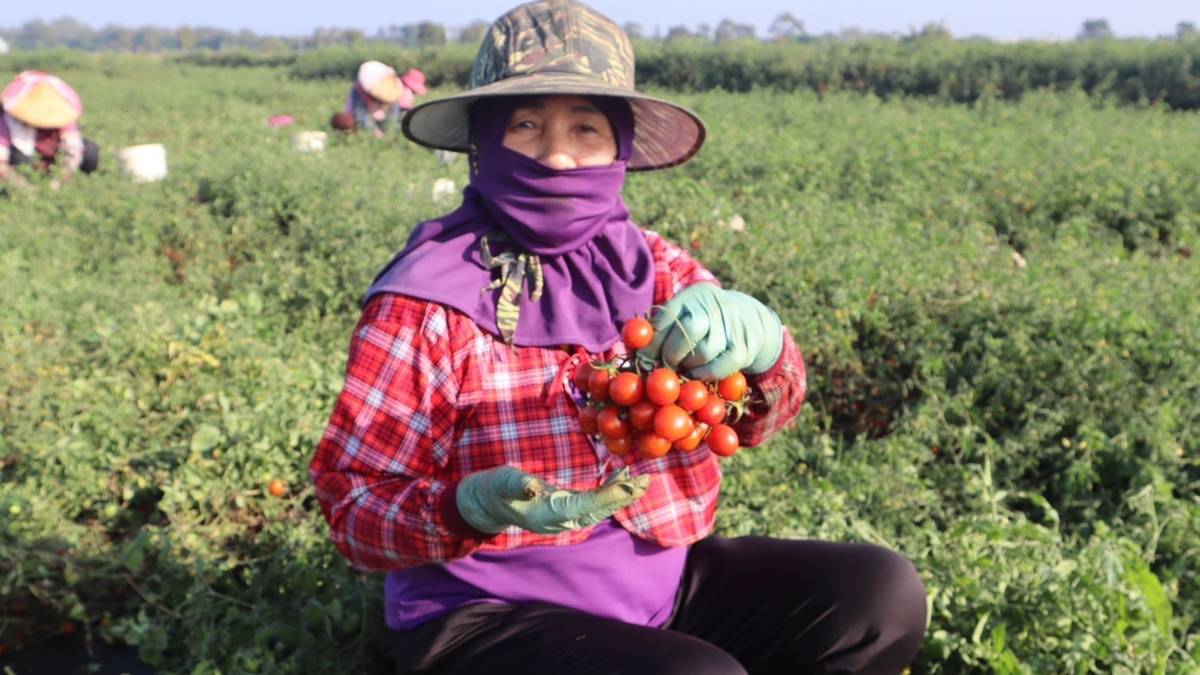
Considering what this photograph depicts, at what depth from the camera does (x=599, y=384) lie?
1.54m

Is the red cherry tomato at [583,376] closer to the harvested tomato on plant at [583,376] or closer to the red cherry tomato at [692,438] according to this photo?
the harvested tomato on plant at [583,376]

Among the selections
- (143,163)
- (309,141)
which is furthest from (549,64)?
(309,141)

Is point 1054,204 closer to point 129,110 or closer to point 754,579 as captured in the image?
point 754,579

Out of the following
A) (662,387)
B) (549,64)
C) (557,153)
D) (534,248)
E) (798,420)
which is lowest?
(798,420)

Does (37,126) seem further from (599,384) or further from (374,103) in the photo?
(599,384)

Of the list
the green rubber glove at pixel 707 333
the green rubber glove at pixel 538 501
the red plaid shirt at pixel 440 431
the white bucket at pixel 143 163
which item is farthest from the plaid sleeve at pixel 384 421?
the white bucket at pixel 143 163

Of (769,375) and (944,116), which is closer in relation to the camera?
(769,375)

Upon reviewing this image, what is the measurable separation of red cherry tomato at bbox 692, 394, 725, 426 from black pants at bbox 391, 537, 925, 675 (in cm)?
35

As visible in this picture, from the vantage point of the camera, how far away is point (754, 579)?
1.88 metres

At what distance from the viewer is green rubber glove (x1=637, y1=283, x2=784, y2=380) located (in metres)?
1.50

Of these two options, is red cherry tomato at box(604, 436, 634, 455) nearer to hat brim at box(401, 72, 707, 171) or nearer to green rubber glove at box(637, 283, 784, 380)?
green rubber glove at box(637, 283, 784, 380)

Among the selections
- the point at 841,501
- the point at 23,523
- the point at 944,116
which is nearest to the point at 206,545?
the point at 23,523

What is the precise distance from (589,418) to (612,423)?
0.26ft

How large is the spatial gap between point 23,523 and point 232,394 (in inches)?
26.6
